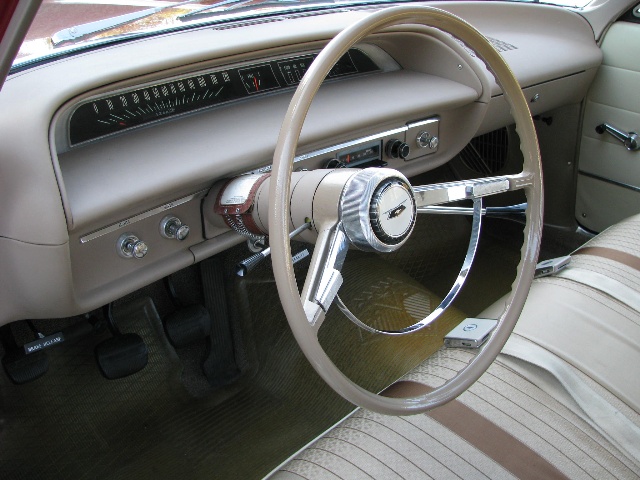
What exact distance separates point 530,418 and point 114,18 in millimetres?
1211

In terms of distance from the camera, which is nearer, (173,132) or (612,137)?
(173,132)

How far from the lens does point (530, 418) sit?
1197 millimetres

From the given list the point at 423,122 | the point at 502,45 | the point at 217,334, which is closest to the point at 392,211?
the point at 423,122

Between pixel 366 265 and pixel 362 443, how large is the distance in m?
1.18

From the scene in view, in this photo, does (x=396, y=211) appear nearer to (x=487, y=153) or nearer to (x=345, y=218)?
(x=345, y=218)

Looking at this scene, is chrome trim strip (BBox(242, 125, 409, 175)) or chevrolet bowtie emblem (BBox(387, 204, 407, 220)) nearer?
chevrolet bowtie emblem (BBox(387, 204, 407, 220))

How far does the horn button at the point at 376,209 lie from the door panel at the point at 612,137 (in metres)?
1.66

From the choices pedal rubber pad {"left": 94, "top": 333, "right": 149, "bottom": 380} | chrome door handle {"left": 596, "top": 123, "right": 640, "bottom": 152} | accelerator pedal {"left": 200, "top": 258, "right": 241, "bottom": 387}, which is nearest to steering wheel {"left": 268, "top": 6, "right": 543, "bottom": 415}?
pedal rubber pad {"left": 94, "top": 333, "right": 149, "bottom": 380}

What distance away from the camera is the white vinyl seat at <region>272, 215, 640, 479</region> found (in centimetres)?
112

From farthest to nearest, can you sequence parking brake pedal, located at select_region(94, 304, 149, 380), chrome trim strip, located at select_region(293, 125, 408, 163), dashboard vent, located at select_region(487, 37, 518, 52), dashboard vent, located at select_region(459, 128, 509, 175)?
1. dashboard vent, located at select_region(459, 128, 509, 175)
2. dashboard vent, located at select_region(487, 37, 518, 52)
3. parking brake pedal, located at select_region(94, 304, 149, 380)
4. chrome trim strip, located at select_region(293, 125, 408, 163)

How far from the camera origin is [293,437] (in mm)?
1896

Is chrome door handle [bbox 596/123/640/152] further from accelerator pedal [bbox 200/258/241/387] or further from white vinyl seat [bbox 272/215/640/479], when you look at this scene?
accelerator pedal [bbox 200/258/241/387]

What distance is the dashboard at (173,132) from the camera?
3.80 ft

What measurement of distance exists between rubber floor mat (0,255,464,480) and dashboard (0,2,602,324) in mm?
561
